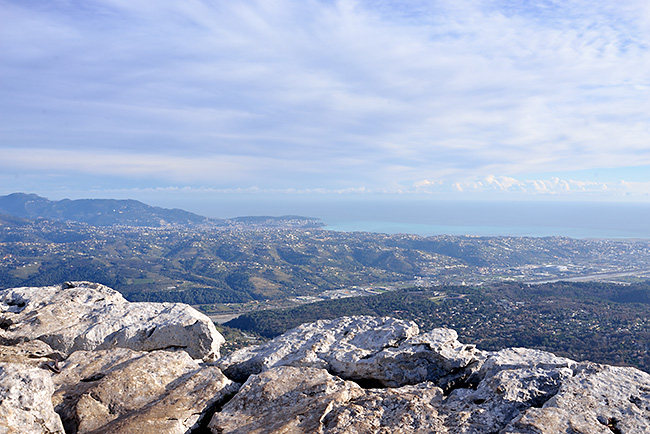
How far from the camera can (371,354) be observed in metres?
10.4

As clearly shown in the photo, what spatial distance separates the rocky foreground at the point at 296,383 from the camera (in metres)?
6.77

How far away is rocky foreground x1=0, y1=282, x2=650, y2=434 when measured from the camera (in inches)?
266

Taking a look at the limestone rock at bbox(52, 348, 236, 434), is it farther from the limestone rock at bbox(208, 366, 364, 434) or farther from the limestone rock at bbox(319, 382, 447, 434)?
the limestone rock at bbox(319, 382, 447, 434)

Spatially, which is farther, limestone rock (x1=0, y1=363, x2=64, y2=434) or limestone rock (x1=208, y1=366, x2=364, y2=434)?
limestone rock (x1=208, y1=366, x2=364, y2=434)

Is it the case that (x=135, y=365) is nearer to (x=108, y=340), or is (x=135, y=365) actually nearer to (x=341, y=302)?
(x=108, y=340)

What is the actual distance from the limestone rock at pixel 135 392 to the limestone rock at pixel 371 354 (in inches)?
62.8

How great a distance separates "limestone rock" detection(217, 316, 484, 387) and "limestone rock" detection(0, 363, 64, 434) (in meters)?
4.63

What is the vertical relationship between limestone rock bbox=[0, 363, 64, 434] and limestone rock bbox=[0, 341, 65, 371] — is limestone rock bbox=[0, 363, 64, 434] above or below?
above

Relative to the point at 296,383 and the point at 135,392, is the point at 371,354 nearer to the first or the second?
the point at 296,383

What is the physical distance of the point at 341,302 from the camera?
371 feet

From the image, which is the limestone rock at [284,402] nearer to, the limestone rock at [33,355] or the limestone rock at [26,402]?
the limestone rock at [26,402]

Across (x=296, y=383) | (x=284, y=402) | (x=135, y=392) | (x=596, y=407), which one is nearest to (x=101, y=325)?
(x=135, y=392)

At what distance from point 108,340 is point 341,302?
104 m

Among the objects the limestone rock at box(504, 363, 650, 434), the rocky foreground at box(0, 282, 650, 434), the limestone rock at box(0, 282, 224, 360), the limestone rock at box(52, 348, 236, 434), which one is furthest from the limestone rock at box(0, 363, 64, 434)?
the limestone rock at box(504, 363, 650, 434)
